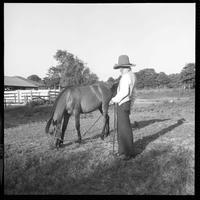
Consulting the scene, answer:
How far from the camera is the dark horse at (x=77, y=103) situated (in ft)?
21.6

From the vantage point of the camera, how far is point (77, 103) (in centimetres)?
715

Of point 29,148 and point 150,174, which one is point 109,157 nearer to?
point 150,174

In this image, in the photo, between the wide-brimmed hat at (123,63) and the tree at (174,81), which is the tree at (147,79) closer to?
the tree at (174,81)

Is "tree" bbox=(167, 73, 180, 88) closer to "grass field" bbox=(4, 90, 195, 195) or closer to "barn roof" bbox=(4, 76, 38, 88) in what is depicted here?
"barn roof" bbox=(4, 76, 38, 88)

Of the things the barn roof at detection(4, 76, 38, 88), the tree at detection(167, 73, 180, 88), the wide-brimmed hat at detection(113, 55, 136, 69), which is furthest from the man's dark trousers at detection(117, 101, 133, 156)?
the tree at detection(167, 73, 180, 88)

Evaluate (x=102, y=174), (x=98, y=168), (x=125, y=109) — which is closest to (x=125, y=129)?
(x=125, y=109)

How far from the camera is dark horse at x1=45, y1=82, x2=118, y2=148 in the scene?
6590mm

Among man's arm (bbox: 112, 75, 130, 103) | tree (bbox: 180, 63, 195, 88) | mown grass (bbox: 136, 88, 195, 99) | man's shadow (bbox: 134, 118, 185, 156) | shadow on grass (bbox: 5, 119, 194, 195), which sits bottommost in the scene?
shadow on grass (bbox: 5, 119, 194, 195)

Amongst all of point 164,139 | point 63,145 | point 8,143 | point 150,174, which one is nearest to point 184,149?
point 164,139

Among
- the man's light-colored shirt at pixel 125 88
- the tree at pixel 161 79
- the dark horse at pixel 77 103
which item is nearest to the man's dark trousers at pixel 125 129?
the man's light-colored shirt at pixel 125 88

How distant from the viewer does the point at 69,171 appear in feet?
15.5

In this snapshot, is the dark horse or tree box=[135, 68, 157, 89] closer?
the dark horse
